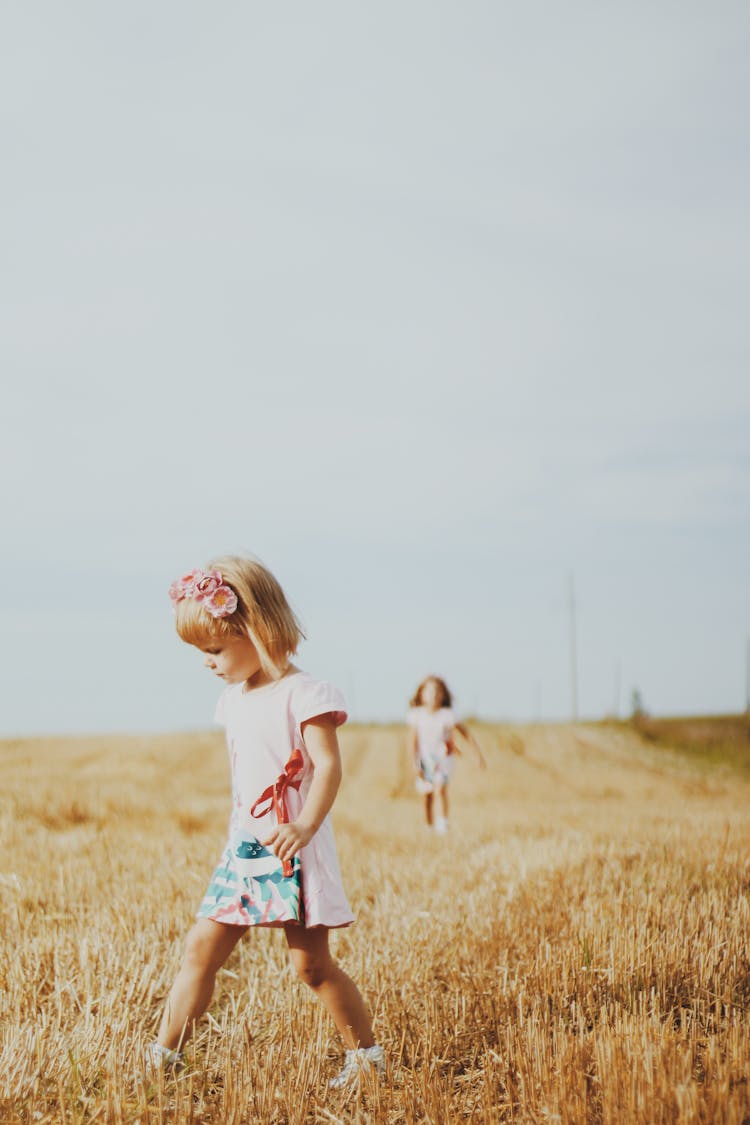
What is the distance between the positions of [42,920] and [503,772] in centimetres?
1886

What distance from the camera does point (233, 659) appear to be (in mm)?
3721

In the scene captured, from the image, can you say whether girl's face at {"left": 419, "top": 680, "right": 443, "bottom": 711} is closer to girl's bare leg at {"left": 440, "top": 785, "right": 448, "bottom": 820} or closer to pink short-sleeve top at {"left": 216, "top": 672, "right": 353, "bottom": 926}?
girl's bare leg at {"left": 440, "top": 785, "right": 448, "bottom": 820}

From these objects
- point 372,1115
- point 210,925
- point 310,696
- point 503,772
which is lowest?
point 503,772

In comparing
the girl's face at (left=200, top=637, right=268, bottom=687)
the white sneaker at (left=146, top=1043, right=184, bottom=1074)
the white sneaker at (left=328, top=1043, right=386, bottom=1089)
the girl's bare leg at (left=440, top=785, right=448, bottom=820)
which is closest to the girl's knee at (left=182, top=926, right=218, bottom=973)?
the white sneaker at (left=146, top=1043, right=184, bottom=1074)

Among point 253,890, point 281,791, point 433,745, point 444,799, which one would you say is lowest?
point 444,799

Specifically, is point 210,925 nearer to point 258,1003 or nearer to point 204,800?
point 258,1003

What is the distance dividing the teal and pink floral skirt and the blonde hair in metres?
0.61

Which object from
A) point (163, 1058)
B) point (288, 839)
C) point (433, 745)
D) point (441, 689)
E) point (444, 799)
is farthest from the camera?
point (441, 689)

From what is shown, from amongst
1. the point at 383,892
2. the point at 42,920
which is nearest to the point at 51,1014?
the point at 42,920

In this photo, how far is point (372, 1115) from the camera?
10.3ft

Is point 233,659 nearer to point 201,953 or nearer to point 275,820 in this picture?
point 275,820

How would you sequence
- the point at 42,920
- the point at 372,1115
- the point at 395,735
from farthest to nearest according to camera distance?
the point at 395,735 < the point at 42,920 < the point at 372,1115

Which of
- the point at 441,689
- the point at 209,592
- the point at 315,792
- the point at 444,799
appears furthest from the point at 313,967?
the point at 441,689

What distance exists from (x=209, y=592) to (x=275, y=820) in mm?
803
